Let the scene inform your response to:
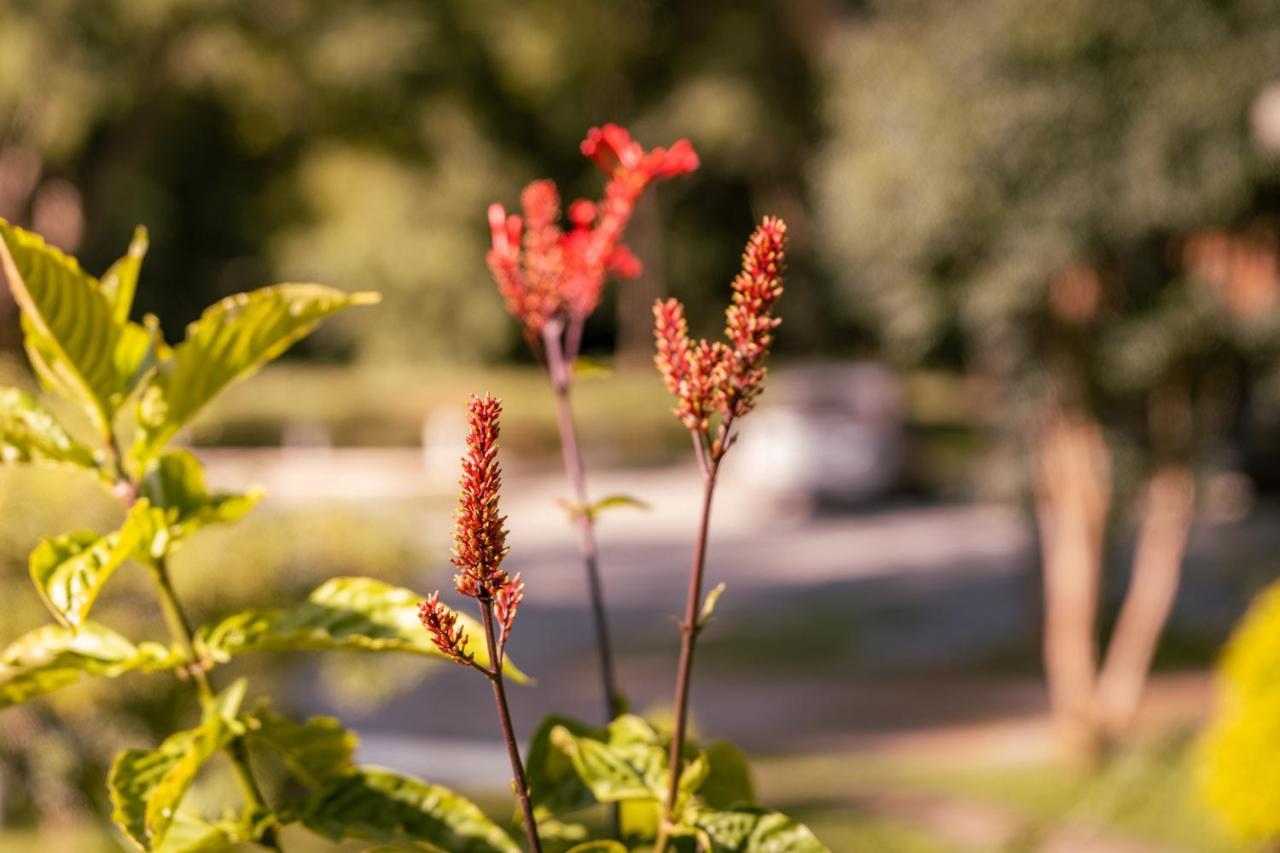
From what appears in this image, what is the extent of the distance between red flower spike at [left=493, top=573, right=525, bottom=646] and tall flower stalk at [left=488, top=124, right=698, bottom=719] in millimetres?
328

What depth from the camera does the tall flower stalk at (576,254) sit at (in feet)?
2.70

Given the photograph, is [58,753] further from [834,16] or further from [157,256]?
[157,256]

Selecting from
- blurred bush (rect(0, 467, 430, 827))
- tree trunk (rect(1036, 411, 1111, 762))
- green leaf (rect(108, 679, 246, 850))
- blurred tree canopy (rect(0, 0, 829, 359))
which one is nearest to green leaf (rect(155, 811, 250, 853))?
Answer: green leaf (rect(108, 679, 246, 850))

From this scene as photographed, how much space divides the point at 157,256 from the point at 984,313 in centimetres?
Answer: 1743

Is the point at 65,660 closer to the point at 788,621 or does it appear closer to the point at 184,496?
the point at 184,496

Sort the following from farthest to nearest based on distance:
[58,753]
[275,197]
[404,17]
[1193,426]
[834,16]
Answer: [275,197], [404,17], [834,16], [1193,426], [58,753]

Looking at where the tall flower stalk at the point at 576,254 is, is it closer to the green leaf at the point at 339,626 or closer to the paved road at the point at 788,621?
the green leaf at the point at 339,626

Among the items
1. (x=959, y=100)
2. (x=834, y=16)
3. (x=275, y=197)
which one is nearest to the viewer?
(x=959, y=100)

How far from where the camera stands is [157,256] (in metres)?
20.7

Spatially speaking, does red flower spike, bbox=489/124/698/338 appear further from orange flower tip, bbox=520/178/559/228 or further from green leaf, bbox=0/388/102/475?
green leaf, bbox=0/388/102/475

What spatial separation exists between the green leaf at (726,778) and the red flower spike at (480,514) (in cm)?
30

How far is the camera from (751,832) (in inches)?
25.5

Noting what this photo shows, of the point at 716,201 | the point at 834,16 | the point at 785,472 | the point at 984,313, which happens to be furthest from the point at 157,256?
the point at 984,313

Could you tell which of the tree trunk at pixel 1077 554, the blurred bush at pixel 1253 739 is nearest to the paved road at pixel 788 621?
the tree trunk at pixel 1077 554
